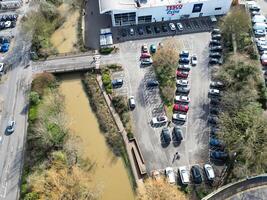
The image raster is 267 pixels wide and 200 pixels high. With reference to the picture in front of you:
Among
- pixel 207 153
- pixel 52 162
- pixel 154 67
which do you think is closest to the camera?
pixel 52 162

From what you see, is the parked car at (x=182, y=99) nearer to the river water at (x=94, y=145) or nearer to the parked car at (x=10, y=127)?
the river water at (x=94, y=145)

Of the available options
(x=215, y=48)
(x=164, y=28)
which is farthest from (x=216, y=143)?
(x=164, y=28)

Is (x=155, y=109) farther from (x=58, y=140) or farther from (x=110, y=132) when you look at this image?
(x=58, y=140)

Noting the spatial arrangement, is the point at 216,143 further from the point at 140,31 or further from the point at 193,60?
the point at 140,31

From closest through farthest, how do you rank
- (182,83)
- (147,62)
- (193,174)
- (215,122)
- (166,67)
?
1. (193,174)
2. (215,122)
3. (182,83)
4. (166,67)
5. (147,62)

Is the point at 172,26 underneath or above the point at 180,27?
above

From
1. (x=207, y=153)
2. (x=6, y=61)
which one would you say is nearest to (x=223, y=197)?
(x=207, y=153)

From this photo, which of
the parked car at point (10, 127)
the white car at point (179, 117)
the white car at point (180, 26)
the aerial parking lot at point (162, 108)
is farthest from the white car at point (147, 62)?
the parked car at point (10, 127)
